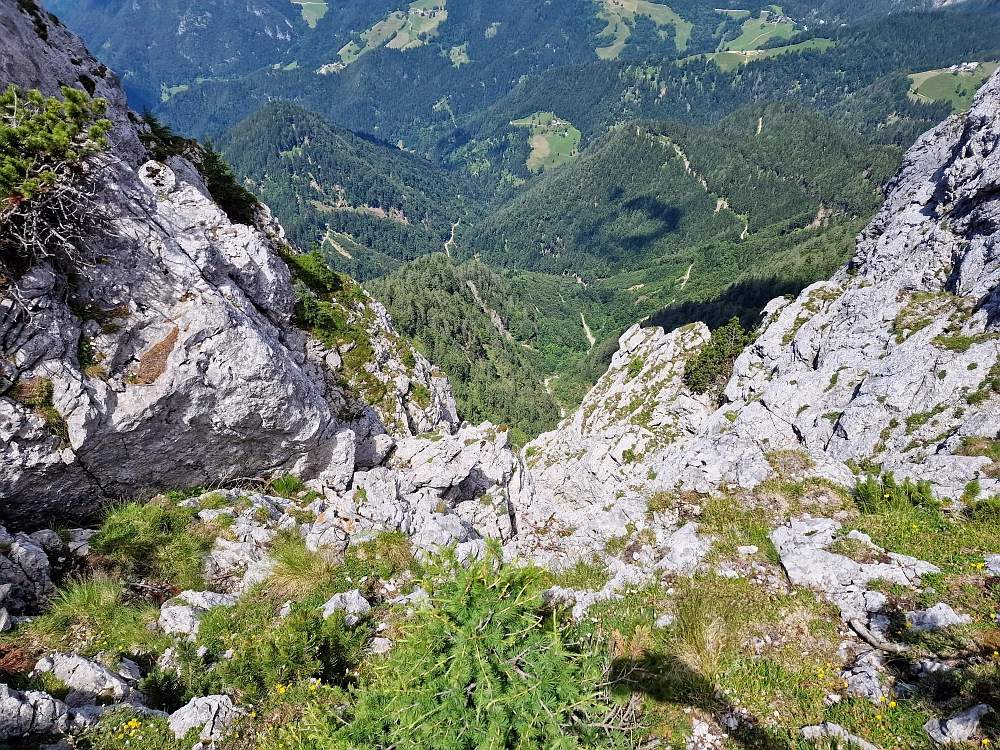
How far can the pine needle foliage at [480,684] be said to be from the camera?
17.5 feet

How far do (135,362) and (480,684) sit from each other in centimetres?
1532

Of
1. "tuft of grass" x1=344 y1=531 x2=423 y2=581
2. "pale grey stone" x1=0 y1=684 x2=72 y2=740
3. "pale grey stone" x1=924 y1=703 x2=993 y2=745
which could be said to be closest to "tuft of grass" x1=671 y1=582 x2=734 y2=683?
"pale grey stone" x1=924 y1=703 x2=993 y2=745

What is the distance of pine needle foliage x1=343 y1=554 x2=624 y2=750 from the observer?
5332 millimetres

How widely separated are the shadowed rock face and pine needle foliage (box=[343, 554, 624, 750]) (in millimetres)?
12830

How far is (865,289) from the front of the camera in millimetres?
51688

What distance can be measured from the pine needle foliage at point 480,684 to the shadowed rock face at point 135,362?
42.1 feet

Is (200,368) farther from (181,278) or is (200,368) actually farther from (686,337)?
(686,337)

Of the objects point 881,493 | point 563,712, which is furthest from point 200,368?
point 881,493

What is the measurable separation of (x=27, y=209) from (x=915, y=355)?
47.4 m

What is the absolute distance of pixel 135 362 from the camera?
14789 millimetres

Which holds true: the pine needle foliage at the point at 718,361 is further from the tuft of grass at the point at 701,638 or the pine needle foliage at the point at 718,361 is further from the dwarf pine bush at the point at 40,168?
the dwarf pine bush at the point at 40,168

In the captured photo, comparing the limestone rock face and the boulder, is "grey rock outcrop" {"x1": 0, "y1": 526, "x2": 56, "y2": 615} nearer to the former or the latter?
the boulder

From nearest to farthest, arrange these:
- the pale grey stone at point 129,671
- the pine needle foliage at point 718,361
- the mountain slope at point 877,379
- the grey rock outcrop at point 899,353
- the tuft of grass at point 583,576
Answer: the pale grey stone at point 129,671
the tuft of grass at point 583,576
the mountain slope at point 877,379
the grey rock outcrop at point 899,353
the pine needle foliage at point 718,361

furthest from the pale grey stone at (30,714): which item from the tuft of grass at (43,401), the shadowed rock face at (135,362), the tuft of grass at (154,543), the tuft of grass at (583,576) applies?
the tuft of grass at (583,576)
